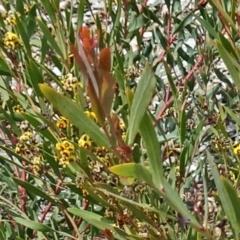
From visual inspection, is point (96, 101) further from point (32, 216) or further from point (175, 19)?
point (175, 19)

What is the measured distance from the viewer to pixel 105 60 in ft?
2.15

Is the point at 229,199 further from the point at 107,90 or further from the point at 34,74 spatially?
the point at 34,74

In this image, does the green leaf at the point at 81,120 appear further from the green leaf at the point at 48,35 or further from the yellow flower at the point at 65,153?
the green leaf at the point at 48,35

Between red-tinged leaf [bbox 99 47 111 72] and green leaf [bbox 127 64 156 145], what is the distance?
10 cm

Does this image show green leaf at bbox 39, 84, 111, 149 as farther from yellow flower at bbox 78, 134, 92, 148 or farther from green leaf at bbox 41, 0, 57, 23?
green leaf at bbox 41, 0, 57, 23

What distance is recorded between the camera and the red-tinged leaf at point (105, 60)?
654 millimetres

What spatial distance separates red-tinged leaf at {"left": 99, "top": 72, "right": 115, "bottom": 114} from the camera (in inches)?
25.8

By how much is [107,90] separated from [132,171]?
0.09 m

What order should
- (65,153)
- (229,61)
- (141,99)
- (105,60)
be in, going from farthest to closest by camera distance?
(65,153)
(229,61)
(141,99)
(105,60)

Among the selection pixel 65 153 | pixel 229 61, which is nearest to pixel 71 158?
pixel 65 153

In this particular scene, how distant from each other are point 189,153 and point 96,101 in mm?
629

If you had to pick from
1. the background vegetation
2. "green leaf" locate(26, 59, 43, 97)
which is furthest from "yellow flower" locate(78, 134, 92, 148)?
"green leaf" locate(26, 59, 43, 97)

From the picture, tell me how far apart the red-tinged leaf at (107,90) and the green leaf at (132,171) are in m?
0.06

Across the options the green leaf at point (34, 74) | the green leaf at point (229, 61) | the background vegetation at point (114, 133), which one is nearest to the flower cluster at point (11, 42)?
the background vegetation at point (114, 133)
